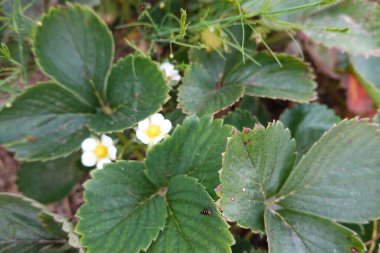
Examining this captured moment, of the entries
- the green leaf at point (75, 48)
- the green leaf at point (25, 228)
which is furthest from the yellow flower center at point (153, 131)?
the green leaf at point (25, 228)

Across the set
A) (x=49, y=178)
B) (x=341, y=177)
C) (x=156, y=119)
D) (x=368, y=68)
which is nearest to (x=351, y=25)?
(x=368, y=68)

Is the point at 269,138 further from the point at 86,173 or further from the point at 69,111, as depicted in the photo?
the point at 86,173

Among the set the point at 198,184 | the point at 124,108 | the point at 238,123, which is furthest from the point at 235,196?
the point at 124,108

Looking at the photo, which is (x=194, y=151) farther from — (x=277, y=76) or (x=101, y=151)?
(x=277, y=76)

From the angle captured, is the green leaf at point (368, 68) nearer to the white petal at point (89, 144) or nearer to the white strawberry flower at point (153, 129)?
the white strawberry flower at point (153, 129)

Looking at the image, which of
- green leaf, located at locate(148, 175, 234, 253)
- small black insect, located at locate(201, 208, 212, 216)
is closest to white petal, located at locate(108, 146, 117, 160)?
green leaf, located at locate(148, 175, 234, 253)

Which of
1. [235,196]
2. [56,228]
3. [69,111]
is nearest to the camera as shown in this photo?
[235,196]
